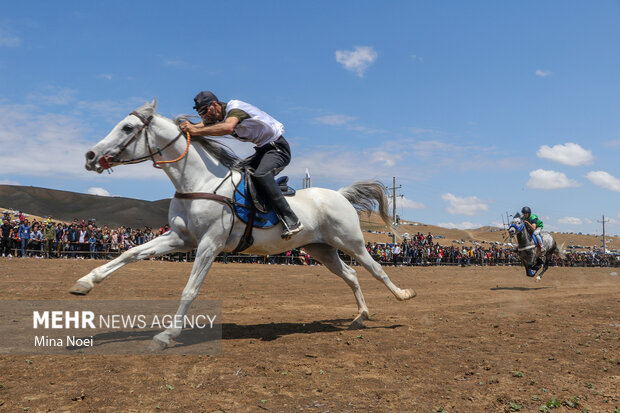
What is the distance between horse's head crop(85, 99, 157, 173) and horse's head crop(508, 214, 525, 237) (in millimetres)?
14636

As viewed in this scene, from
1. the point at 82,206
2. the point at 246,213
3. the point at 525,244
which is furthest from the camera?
the point at 82,206

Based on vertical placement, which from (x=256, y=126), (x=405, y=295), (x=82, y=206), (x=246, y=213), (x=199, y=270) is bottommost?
(x=405, y=295)

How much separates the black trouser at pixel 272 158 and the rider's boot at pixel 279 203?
172 millimetres

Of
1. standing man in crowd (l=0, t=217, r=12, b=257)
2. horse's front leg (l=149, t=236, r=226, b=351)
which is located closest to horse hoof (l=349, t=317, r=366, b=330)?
horse's front leg (l=149, t=236, r=226, b=351)

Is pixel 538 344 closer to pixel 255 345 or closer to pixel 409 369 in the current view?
pixel 409 369

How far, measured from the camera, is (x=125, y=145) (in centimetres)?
646

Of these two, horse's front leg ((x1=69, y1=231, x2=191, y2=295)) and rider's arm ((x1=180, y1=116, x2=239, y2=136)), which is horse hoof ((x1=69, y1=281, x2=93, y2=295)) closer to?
horse's front leg ((x1=69, y1=231, x2=191, y2=295))

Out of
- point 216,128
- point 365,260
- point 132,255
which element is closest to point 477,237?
point 365,260

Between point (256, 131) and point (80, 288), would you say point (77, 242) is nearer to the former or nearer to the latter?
point (256, 131)

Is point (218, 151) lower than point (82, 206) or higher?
lower

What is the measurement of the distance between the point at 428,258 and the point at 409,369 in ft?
113

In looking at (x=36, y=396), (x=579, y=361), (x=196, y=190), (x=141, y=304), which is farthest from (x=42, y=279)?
(x=579, y=361)

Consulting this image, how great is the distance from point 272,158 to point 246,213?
0.97 m

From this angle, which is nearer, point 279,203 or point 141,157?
point 141,157
